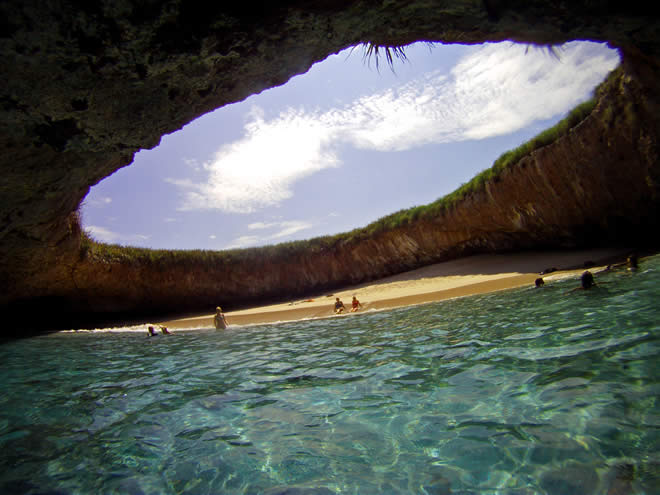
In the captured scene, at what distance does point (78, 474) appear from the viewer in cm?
263

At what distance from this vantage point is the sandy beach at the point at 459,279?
1225 cm

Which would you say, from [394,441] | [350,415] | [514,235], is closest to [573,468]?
[394,441]

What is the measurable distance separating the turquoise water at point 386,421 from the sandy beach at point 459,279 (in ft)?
23.0

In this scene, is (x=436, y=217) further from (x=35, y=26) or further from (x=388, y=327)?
(x=35, y=26)

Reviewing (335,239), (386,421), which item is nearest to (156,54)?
(386,421)

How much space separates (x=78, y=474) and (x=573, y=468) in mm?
3789

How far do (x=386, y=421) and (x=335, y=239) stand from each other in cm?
2043

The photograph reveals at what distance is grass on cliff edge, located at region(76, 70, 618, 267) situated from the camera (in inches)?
523

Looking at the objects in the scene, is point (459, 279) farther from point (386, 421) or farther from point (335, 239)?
point (386, 421)

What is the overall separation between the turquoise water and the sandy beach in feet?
23.0

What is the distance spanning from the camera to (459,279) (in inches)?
625

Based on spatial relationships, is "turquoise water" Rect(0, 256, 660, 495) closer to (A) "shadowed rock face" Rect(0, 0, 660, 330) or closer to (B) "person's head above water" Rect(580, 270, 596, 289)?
(B) "person's head above water" Rect(580, 270, 596, 289)

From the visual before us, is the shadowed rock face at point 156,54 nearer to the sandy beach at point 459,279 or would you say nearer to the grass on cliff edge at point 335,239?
the grass on cliff edge at point 335,239

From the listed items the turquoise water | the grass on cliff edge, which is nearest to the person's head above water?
the turquoise water
